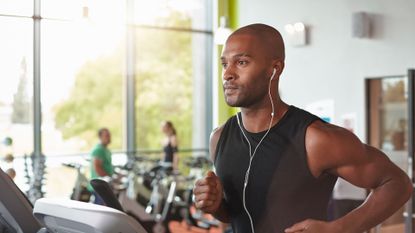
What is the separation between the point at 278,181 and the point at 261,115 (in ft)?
0.57

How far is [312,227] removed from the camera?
145 centimetres

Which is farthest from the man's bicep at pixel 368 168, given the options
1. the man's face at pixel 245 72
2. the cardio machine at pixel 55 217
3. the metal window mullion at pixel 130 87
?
the metal window mullion at pixel 130 87

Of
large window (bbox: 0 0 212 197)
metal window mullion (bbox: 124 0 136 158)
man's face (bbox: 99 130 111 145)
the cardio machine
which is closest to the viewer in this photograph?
the cardio machine

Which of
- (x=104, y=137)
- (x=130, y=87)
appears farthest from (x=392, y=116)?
(x=130, y=87)

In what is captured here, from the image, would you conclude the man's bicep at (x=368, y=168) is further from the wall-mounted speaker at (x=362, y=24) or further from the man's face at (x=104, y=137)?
the man's face at (x=104, y=137)

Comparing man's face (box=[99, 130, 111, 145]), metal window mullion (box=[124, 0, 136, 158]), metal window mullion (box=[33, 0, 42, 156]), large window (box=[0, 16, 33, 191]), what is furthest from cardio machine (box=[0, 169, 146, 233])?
metal window mullion (box=[124, 0, 136, 158])

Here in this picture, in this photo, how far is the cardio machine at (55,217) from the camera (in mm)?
1192

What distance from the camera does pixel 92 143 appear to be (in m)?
8.38

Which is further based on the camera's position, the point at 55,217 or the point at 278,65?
the point at 278,65

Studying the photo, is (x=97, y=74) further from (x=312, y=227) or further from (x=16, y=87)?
(x=312, y=227)

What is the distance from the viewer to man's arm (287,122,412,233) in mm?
1492

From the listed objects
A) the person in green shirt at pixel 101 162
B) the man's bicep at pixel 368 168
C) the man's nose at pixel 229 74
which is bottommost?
the person in green shirt at pixel 101 162

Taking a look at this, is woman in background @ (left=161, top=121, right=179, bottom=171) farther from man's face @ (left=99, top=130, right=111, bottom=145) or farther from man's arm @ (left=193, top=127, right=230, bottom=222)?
man's arm @ (left=193, top=127, right=230, bottom=222)

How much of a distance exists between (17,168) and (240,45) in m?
6.58
